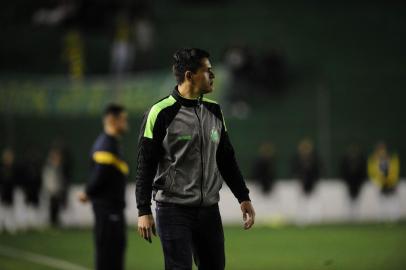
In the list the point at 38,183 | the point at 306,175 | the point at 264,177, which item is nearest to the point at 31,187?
the point at 38,183

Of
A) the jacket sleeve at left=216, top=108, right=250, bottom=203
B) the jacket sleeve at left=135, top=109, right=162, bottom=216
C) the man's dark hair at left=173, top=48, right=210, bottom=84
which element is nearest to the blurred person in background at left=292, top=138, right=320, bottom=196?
the jacket sleeve at left=216, top=108, right=250, bottom=203

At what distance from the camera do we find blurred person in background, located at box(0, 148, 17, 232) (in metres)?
24.8

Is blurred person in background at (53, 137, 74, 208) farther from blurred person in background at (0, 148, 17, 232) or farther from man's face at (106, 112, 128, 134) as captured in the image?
man's face at (106, 112, 128, 134)

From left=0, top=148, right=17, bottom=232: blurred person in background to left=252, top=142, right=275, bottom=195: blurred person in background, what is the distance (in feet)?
21.2

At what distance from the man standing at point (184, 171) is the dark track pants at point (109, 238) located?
344 cm

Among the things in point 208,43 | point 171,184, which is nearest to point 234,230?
point 208,43

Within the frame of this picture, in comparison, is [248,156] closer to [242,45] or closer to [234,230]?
[242,45]

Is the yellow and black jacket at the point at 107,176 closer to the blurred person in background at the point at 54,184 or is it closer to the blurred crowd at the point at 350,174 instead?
the blurred person in background at the point at 54,184

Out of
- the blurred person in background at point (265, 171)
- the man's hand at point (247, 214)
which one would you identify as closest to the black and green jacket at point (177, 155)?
the man's hand at point (247, 214)

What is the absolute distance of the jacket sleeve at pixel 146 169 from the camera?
6570mm

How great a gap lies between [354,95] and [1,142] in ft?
36.5

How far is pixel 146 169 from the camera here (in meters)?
6.62

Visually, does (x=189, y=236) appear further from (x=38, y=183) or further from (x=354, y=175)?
(x=354, y=175)

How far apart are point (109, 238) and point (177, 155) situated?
371 cm
